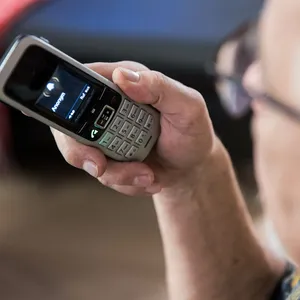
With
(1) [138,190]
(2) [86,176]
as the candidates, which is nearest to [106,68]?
(1) [138,190]

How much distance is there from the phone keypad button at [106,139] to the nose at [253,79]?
0.19 m

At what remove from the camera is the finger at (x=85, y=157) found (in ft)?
2.52

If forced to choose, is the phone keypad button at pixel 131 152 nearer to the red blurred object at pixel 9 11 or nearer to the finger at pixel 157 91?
the finger at pixel 157 91

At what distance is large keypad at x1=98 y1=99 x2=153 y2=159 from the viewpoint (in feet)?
2.54

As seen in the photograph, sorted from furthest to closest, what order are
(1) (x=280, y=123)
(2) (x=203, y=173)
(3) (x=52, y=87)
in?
(2) (x=203, y=173) < (3) (x=52, y=87) < (1) (x=280, y=123)

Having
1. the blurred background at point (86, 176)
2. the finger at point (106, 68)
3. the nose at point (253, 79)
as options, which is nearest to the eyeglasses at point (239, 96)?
the nose at point (253, 79)

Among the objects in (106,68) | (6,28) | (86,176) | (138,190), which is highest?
(106,68)

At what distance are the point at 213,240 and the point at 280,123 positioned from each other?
0.37 metres

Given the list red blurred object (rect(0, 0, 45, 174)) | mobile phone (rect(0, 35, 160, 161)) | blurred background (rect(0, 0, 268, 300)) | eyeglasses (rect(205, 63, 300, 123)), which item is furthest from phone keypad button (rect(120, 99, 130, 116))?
red blurred object (rect(0, 0, 45, 174))

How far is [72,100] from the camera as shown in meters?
0.76

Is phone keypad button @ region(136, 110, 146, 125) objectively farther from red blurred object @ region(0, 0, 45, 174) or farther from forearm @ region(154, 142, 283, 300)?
red blurred object @ region(0, 0, 45, 174)

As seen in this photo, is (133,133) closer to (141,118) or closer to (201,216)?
(141,118)

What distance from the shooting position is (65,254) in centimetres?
160

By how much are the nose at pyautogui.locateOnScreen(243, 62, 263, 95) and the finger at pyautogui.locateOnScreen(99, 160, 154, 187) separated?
0.67 feet
